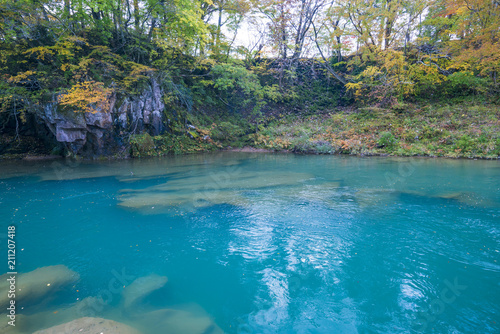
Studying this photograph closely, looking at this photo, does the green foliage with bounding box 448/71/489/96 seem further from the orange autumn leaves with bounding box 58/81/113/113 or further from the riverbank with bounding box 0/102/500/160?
the orange autumn leaves with bounding box 58/81/113/113

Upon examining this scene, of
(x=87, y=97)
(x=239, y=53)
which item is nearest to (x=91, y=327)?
(x=87, y=97)

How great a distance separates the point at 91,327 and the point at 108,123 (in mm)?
12726

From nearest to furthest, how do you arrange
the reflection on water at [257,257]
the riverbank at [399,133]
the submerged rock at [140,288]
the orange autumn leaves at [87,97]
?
the reflection on water at [257,257] → the submerged rock at [140,288] → the orange autumn leaves at [87,97] → the riverbank at [399,133]

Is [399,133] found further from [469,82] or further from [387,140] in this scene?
[469,82]

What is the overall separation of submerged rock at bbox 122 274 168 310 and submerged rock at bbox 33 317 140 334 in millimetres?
334

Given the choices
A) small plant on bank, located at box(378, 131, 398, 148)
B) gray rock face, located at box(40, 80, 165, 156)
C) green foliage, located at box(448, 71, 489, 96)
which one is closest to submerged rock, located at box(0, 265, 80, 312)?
gray rock face, located at box(40, 80, 165, 156)

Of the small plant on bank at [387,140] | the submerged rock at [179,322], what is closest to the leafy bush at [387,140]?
the small plant on bank at [387,140]

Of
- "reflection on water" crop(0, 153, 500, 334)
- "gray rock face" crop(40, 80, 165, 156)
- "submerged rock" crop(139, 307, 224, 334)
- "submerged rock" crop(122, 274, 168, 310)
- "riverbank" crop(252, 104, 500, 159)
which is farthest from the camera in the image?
"riverbank" crop(252, 104, 500, 159)

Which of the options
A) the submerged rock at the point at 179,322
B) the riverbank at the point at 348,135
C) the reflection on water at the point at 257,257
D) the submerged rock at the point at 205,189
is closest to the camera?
the submerged rock at the point at 179,322

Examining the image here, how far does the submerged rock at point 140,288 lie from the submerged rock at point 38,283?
888 millimetres

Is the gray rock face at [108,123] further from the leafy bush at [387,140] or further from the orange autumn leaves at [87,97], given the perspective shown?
the leafy bush at [387,140]

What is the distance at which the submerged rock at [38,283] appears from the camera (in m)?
3.22

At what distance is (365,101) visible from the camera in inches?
811

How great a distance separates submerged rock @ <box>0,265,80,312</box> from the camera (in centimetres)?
322
